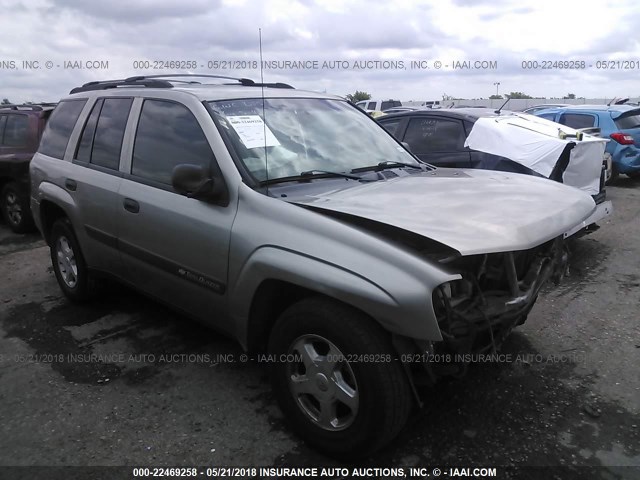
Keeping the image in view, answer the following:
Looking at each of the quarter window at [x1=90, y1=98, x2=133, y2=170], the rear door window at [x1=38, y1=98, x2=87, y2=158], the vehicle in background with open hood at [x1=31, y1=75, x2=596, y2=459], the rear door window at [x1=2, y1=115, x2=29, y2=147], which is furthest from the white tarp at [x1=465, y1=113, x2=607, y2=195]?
the rear door window at [x1=2, y1=115, x2=29, y2=147]

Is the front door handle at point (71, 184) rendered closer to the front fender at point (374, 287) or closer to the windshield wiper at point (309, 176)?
the windshield wiper at point (309, 176)

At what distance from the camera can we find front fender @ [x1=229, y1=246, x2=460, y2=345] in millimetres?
2197

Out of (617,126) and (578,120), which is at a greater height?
(578,120)

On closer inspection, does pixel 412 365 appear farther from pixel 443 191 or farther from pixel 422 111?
pixel 422 111

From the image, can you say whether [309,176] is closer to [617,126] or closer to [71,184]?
[71,184]

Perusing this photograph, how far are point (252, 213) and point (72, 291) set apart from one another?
2.66 m

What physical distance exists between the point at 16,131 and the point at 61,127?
359 cm

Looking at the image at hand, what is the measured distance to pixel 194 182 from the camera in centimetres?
288

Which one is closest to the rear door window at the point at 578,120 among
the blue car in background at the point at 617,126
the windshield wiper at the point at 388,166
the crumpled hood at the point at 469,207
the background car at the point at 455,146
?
the blue car in background at the point at 617,126

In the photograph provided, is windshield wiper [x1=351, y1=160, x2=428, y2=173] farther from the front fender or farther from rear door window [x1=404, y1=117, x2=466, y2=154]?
rear door window [x1=404, y1=117, x2=466, y2=154]

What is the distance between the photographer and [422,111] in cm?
687

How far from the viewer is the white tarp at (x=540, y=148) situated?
18.4 feet

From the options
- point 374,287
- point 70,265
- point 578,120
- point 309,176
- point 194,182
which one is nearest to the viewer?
point 374,287

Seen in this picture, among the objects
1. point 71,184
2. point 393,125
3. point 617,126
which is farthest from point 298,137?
point 617,126
